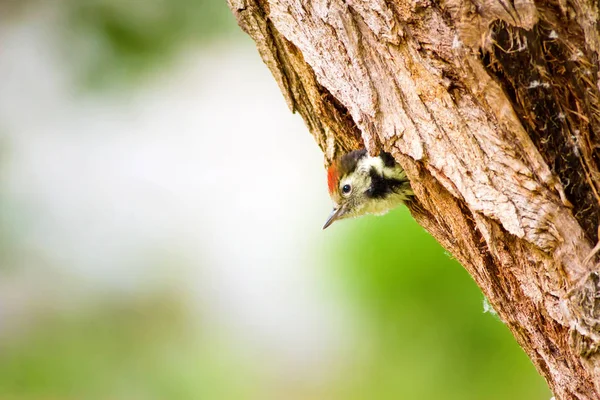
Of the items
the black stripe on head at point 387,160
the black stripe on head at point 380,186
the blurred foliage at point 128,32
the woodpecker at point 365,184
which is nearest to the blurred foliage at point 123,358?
the blurred foliage at point 128,32

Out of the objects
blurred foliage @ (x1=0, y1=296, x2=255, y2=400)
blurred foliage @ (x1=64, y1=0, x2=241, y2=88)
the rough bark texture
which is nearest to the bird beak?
the rough bark texture

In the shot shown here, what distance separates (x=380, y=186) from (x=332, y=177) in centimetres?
33

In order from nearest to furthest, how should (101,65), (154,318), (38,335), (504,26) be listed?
(504,26)
(101,65)
(38,335)
(154,318)

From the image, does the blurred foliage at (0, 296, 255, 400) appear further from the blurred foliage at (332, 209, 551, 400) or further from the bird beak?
the bird beak

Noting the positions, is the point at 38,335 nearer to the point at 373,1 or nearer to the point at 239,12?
Answer: the point at 239,12

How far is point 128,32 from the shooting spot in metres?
4.51

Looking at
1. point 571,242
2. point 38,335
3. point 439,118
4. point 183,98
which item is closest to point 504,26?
point 439,118

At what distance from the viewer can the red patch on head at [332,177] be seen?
3.66m

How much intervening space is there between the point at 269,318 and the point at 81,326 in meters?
1.53

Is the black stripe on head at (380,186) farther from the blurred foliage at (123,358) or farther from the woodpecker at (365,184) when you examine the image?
the blurred foliage at (123,358)

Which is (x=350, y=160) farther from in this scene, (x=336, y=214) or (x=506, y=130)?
(x=506, y=130)

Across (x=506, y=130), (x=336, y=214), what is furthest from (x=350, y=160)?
(x=506, y=130)

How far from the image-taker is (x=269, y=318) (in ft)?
18.6

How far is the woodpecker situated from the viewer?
3404 mm
